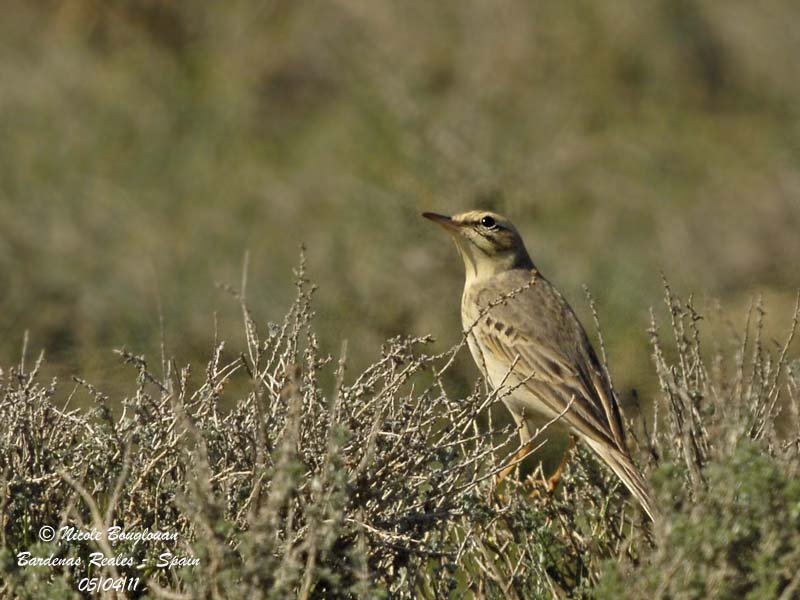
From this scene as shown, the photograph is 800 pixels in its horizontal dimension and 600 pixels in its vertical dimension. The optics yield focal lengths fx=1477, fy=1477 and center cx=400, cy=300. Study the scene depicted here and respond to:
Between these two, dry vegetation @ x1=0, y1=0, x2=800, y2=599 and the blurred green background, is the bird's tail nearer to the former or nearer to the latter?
dry vegetation @ x1=0, y1=0, x2=800, y2=599

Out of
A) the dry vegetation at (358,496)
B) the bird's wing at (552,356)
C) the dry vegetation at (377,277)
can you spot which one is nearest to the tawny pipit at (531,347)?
the bird's wing at (552,356)

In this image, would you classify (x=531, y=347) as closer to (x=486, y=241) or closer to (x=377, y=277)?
(x=486, y=241)

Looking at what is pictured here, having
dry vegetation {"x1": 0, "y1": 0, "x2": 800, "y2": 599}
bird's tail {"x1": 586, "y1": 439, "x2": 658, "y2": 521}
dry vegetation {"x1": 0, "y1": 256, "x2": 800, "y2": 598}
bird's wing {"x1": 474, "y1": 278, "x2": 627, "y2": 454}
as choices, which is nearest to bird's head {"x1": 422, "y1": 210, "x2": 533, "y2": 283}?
bird's wing {"x1": 474, "y1": 278, "x2": 627, "y2": 454}

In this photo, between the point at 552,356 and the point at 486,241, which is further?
the point at 486,241

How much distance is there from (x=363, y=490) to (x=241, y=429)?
1.51 feet

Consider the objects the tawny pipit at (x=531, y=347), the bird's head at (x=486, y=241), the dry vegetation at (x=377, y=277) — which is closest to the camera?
the dry vegetation at (x=377, y=277)

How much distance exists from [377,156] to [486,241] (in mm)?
6357

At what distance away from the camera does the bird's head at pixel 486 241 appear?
305 inches

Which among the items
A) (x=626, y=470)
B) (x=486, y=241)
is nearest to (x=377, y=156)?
(x=486, y=241)

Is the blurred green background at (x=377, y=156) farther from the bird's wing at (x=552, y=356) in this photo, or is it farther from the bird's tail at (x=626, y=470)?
the bird's tail at (x=626, y=470)

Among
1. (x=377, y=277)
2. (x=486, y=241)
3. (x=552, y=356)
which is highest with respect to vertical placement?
(x=486, y=241)

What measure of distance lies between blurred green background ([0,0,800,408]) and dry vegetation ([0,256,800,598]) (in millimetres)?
2605

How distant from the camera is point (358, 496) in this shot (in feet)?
15.7

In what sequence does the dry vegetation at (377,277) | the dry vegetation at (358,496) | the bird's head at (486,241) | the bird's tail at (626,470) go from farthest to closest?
the bird's head at (486,241) → the bird's tail at (626,470) → the dry vegetation at (377,277) → the dry vegetation at (358,496)
